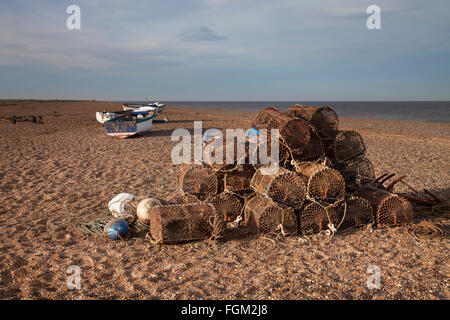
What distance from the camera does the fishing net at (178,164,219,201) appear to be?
17.5ft

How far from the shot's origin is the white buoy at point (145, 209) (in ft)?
16.6

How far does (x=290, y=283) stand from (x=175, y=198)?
7.86ft

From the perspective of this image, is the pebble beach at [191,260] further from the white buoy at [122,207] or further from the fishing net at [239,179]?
the fishing net at [239,179]

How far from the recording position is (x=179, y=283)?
3.63 metres

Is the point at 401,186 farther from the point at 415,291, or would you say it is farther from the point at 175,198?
the point at 175,198

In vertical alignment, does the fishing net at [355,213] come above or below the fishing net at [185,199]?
below

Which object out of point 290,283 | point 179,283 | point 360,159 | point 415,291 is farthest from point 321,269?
point 360,159

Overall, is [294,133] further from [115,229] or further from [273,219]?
[115,229]

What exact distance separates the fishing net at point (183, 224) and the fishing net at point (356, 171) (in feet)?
7.81

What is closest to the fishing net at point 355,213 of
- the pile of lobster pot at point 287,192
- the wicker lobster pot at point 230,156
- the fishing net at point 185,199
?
the pile of lobster pot at point 287,192

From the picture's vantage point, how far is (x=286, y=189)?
4766mm

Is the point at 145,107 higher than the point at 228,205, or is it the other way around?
the point at 145,107

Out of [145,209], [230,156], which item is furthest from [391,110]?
[145,209]

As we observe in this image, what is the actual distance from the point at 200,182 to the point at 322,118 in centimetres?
242
